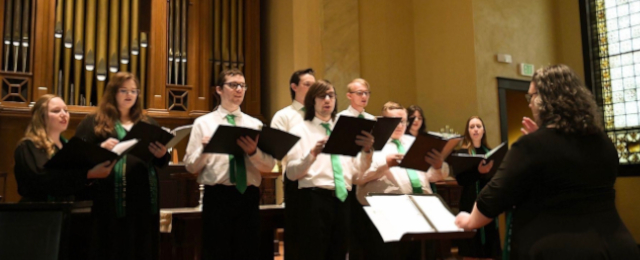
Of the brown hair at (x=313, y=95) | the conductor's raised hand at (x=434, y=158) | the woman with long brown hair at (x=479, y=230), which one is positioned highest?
the brown hair at (x=313, y=95)

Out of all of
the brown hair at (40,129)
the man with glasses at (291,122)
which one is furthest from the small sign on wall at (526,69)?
the brown hair at (40,129)

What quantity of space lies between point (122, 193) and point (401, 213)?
139cm

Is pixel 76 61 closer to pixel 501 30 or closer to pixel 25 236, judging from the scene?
pixel 25 236

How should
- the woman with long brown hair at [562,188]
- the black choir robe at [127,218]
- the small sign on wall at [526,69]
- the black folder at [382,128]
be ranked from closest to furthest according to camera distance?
1. the woman with long brown hair at [562,188]
2. the black choir robe at [127,218]
3. the black folder at [382,128]
4. the small sign on wall at [526,69]

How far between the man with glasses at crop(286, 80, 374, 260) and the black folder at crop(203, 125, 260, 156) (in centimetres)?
35

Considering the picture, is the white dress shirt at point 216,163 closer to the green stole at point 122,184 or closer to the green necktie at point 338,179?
the green stole at point 122,184

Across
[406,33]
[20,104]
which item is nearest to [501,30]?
[406,33]

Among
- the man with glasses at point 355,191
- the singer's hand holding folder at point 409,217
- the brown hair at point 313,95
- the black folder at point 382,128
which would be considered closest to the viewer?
the singer's hand holding folder at point 409,217

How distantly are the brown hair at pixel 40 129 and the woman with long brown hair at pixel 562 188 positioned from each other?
2022 millimetres

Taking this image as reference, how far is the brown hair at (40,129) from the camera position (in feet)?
8.86

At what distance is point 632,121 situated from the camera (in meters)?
6.21

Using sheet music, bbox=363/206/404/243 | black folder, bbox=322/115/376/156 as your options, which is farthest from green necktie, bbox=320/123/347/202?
sheet music, bbox=363/206/404/243

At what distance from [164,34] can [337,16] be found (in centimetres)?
202

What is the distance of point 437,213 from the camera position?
6.99 feet
